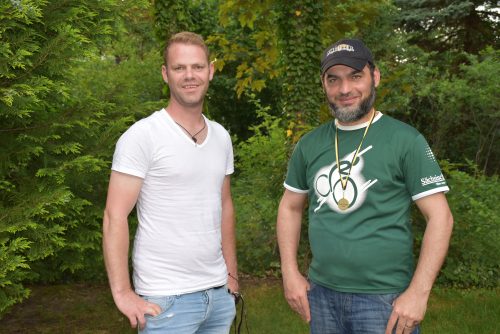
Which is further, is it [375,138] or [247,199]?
[247,199]

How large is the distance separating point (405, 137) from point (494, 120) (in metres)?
12.2

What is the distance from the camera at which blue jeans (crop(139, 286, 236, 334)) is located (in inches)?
112

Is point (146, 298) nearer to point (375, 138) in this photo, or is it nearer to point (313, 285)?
point (313, 285)

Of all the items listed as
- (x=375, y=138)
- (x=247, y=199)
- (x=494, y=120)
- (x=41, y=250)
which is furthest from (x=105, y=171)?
(x=494, y=120)

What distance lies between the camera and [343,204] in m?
2.88

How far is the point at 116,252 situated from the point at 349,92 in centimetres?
150

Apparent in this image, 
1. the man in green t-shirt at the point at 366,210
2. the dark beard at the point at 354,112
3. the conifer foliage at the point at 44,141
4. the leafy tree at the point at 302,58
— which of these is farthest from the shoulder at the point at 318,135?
the leafy tree at the point at 302,58

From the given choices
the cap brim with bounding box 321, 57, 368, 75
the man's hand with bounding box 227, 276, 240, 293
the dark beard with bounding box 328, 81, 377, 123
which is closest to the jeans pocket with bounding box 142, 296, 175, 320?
the man's hand with bounding box 227, 276, 240, 293

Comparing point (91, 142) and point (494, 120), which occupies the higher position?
point (494, 120)

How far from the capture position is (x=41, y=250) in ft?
14.3

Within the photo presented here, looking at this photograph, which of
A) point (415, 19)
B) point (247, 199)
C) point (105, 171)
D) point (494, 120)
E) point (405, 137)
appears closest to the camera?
point (405, 137)

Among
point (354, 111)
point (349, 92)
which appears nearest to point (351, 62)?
point (349, 92)

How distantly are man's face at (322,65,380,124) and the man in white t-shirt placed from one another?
0.70 m

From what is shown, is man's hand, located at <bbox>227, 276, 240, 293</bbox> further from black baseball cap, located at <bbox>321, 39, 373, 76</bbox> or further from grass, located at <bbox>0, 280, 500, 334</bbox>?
grass, located at <bbox>0, 280, 500, 334</bbox>
